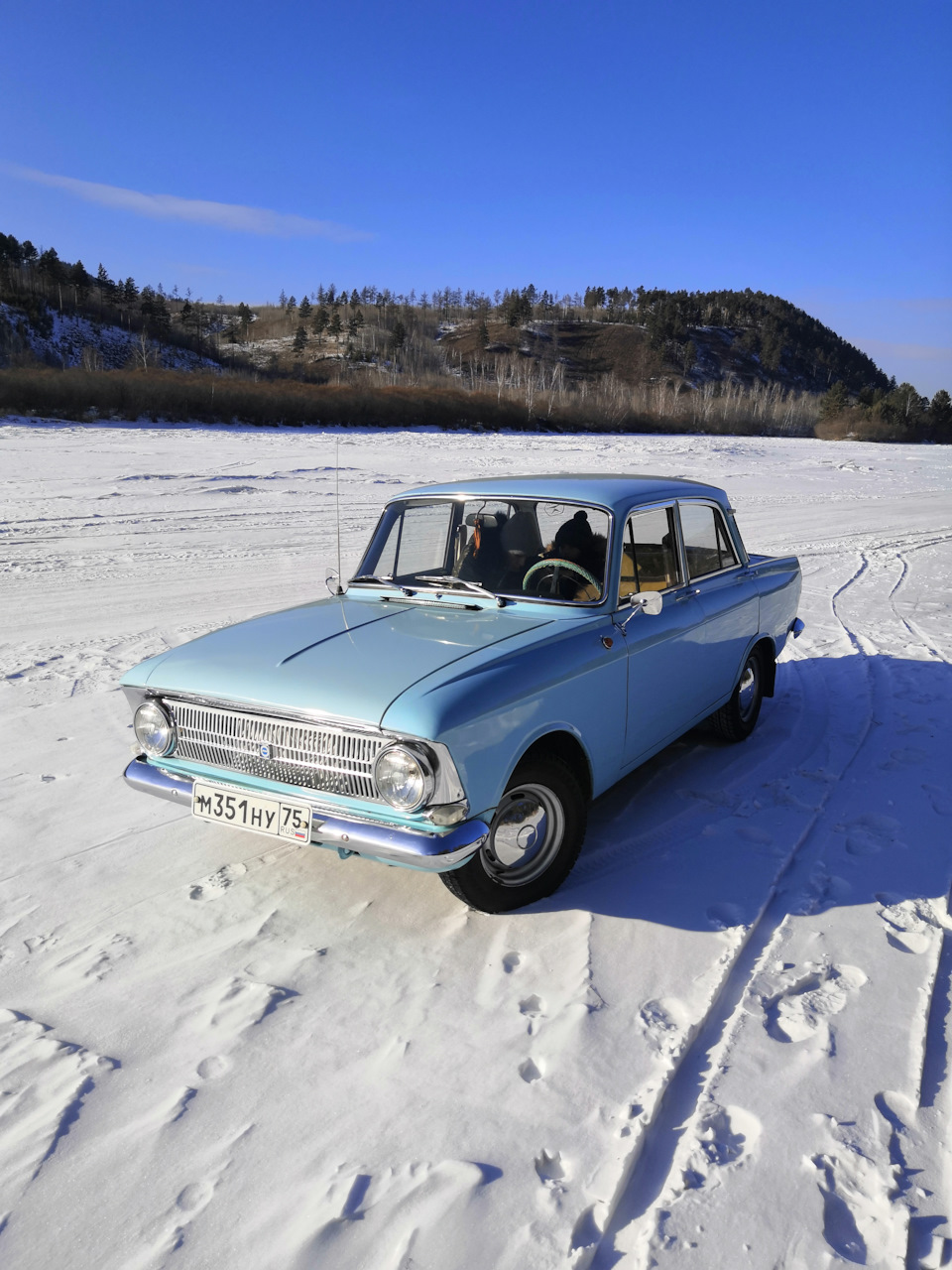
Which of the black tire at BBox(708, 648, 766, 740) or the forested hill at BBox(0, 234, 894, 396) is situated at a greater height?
the forested hill at BBox(0, 234, 894, 396)

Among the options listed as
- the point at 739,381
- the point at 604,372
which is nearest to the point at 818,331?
the point at 739,381

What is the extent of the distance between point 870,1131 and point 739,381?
5854 inches

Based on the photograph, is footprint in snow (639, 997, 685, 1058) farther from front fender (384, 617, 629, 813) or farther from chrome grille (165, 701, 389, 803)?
chrome grille (165, 701, 389, 803)

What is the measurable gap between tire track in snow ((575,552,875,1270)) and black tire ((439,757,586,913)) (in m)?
0.81

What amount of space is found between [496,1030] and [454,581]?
2208mm

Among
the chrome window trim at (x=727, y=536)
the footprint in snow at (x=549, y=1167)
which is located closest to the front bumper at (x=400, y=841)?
the footprint in snow at (x=549, y=1167)

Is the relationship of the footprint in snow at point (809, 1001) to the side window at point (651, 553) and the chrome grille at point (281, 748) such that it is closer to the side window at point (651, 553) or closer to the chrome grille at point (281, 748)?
the chrome grille at point (281, 748)

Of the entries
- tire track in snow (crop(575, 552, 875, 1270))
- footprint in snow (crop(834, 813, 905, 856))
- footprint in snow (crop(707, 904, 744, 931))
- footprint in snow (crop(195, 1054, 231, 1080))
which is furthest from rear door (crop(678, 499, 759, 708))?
footprint in snow (crop(195, 1054, 231, 1080))

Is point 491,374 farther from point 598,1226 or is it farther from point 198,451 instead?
point 598,1226

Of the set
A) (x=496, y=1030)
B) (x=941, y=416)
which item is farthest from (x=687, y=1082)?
(x=941, y=416)

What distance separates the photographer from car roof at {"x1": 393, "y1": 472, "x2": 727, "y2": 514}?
4.44m

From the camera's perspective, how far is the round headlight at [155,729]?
369 centimetres

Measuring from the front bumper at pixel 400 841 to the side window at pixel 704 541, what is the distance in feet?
8.21

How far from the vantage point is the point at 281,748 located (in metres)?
3.35
